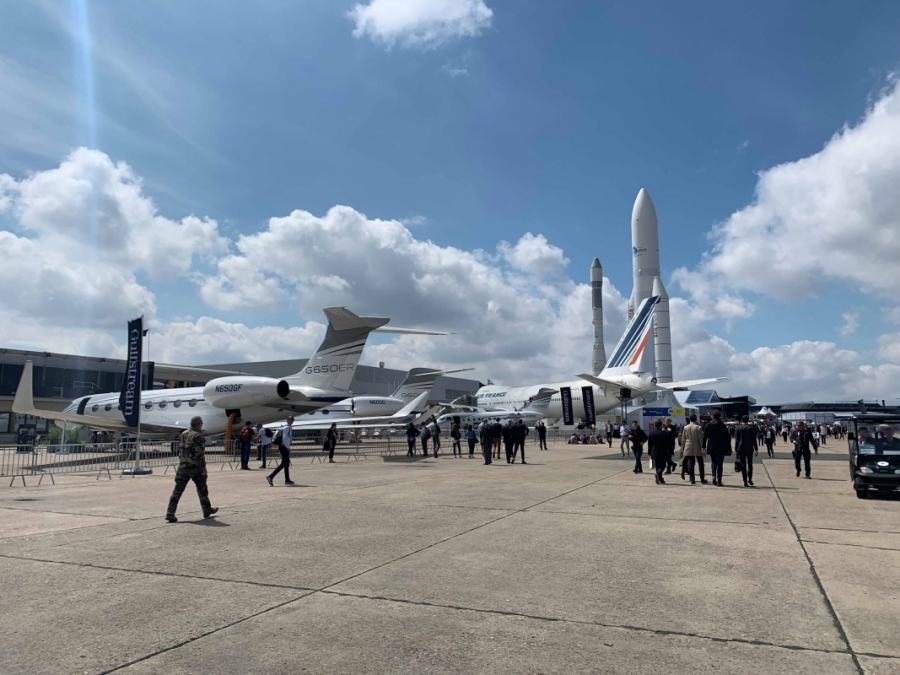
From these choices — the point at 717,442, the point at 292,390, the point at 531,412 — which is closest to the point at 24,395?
the point at 292,390

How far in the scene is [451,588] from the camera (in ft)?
18.1

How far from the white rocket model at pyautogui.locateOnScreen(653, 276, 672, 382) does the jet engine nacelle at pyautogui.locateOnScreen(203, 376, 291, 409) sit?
4498 cm

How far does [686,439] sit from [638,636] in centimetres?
1182

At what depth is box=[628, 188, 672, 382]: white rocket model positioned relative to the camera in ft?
200

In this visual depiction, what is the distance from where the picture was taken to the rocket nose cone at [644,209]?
202ft

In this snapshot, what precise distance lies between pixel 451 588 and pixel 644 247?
60.0 metres

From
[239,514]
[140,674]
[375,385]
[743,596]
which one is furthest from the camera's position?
[375,385]

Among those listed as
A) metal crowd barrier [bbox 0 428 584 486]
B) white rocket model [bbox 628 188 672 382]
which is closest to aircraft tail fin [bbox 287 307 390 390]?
metal crowd barrier [bbox 0 428 584 486]

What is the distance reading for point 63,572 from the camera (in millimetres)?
6113

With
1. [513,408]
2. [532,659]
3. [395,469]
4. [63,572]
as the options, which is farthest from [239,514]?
[513,408]

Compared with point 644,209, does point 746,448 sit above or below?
below

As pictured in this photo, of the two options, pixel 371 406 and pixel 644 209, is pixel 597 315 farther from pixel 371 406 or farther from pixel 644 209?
pixel 371 406

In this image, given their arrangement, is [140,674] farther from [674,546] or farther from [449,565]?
[674,546]

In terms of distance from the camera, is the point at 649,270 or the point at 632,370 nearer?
the point at 632,370
